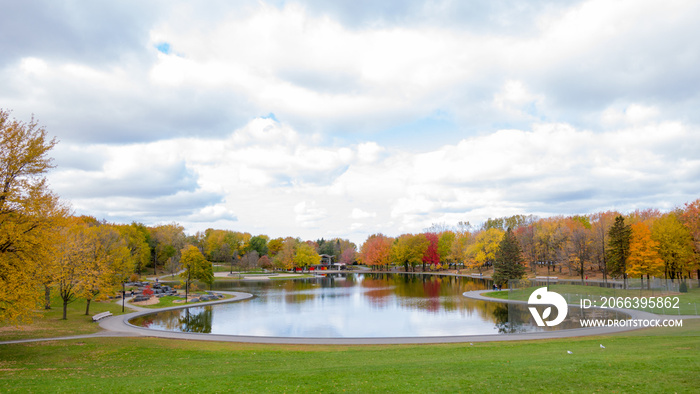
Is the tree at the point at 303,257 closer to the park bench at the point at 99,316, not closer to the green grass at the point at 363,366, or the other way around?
the park bench at the point at 99,316

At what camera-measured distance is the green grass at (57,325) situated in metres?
26.5

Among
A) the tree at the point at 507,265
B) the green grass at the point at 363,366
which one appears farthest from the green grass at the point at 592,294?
the green grass at the point at 363,366

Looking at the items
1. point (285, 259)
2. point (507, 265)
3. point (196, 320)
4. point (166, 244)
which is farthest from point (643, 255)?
point (166, 244)

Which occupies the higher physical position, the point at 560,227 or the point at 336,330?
the point at 560,227

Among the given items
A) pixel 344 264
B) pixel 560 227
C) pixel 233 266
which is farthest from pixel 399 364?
pixel 344 264

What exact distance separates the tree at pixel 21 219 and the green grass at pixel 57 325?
A: 225 centimetres

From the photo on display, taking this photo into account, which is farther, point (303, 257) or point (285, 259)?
point (303, 257)

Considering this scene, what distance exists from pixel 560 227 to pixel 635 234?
46.1 m

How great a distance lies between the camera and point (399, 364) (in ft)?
54.3

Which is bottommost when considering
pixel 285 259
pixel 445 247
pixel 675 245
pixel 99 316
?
pixel 285 259

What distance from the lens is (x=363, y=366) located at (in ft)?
53.0

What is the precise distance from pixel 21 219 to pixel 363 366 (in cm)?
1752

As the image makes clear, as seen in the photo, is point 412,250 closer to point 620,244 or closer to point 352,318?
point 620,244

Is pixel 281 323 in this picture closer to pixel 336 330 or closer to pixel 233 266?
pixel 336 330
